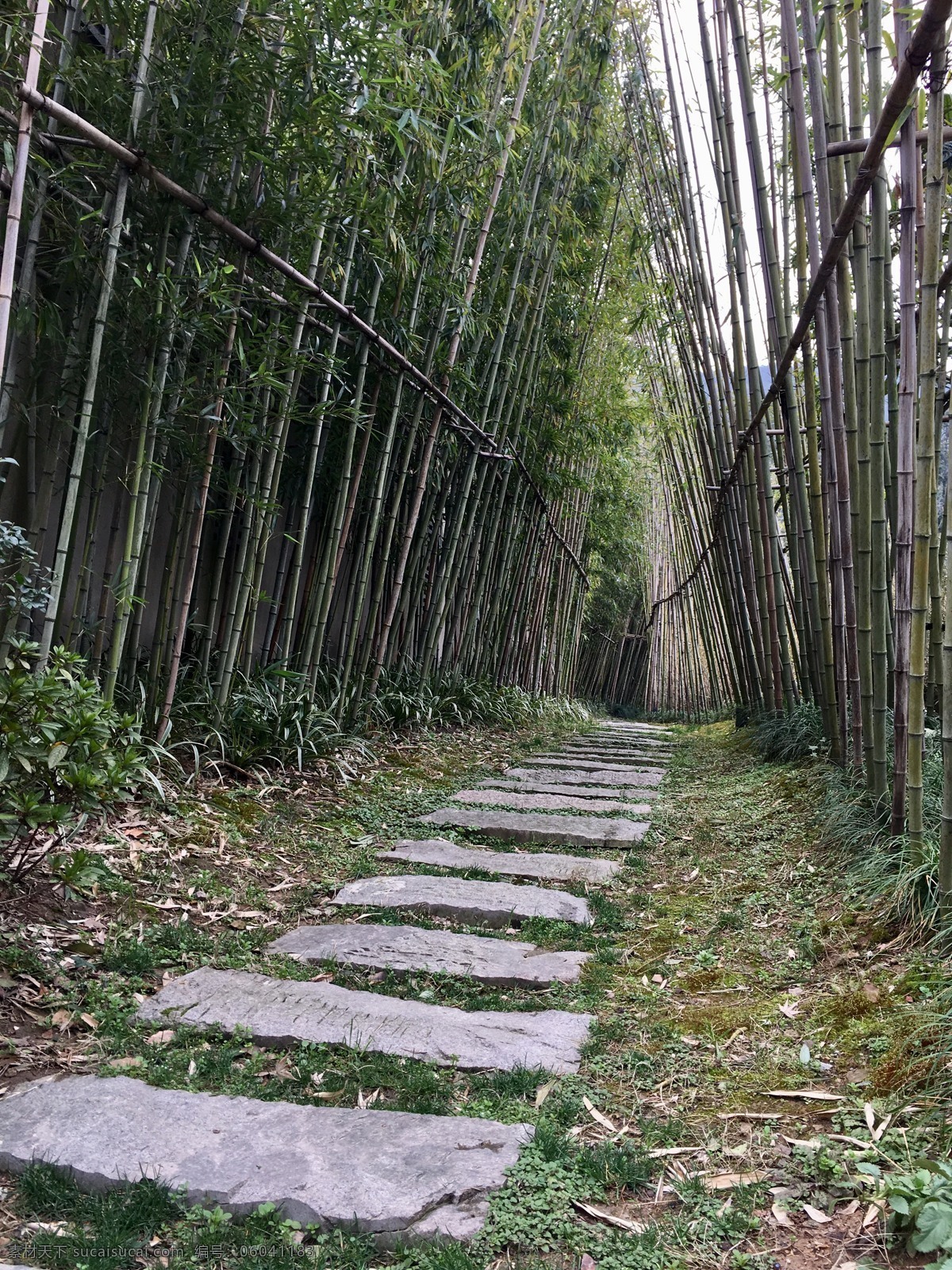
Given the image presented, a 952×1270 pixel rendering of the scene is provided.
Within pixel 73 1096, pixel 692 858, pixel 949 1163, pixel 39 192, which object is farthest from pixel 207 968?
pixel 39 192

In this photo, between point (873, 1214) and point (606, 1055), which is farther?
point (606, 1055)

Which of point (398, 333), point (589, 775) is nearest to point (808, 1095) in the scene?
point (589, 775)

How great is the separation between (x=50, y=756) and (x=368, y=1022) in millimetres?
742

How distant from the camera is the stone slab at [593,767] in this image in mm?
4680

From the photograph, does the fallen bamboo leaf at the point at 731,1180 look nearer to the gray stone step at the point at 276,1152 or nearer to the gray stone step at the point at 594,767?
the gray stone step at the point at 276,1152

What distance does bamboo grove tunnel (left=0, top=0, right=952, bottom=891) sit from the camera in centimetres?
210

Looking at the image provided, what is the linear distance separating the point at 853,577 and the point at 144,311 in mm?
2005

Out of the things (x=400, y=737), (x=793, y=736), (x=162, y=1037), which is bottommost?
(x=162, y=1037)

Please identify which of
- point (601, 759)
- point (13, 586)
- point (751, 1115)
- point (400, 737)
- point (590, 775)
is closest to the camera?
point (751, 1115)

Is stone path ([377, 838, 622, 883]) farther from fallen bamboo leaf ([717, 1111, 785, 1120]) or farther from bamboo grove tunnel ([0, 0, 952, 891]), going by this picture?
fallen bamboo leaf ([717, 1111, 785, 1120])

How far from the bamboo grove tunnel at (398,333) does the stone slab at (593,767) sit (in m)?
0.73

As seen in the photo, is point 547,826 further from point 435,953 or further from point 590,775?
point 590,775

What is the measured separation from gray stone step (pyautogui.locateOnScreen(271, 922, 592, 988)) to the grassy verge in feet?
0.17

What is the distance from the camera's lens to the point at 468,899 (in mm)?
2344
